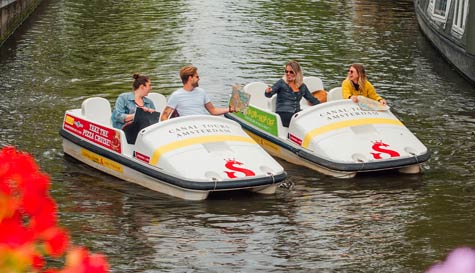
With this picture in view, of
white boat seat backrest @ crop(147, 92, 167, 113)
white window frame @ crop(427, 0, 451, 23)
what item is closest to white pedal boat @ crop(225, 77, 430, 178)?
white boat seat backrest @ crop(147, 92, 167, 113)

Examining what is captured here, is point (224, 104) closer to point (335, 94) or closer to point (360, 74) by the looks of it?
point (335, 94)

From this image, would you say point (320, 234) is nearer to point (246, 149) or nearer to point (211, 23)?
point (246, 149)

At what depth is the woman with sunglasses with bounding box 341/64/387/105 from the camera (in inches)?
557

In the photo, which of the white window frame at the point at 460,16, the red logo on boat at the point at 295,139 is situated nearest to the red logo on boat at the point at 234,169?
the red logo on boat at the point at 295,139

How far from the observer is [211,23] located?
100.0ft

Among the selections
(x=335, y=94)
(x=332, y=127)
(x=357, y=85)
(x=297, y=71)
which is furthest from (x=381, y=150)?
(x=335, y=94)

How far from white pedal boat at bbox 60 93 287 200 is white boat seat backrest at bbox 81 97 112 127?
0.69 metres

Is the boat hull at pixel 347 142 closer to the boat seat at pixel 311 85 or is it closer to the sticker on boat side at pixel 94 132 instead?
the boat seat at pixel 311 85

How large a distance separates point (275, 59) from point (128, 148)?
1203cm

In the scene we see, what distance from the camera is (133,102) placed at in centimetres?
1320

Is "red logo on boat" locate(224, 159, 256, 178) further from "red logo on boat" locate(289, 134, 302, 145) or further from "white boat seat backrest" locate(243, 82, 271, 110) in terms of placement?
"white boat seat backrest" locate(243, 82, 271, 110)

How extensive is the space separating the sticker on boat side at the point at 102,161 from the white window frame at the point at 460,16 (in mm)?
12017

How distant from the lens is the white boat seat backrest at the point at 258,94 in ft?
51.0

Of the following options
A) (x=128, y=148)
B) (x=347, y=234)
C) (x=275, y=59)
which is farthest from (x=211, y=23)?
(x=347, y=234)
